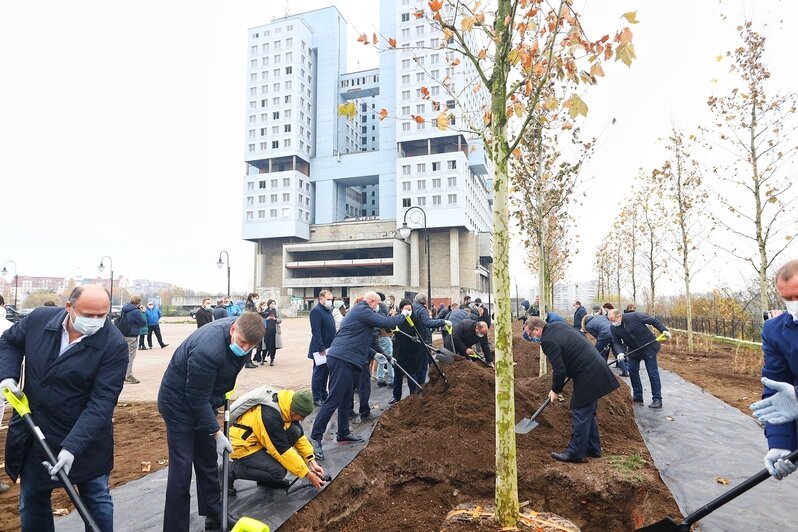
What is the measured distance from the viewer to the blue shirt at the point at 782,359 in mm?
2533

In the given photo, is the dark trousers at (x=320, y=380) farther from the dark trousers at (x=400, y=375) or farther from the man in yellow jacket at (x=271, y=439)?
the man in yellow jacket at (x=271, y=439)

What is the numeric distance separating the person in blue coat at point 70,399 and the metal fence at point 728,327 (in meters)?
18.0

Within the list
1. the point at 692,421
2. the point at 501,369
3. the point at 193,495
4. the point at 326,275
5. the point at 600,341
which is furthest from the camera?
the point at 326,275

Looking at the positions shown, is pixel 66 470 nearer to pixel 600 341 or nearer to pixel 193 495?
pixel 193 495

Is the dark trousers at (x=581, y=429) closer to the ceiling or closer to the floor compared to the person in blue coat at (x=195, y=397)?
closer to the floor

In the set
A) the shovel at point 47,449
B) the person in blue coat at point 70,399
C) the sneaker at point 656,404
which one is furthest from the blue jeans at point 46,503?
the sneaker at point 656,404

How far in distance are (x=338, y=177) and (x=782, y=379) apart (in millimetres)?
62760

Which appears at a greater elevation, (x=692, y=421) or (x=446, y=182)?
(x=446, y=182)

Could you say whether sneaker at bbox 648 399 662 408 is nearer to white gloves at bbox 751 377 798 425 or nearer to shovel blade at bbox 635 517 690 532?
shovel blade at bbox 635 517 690 532

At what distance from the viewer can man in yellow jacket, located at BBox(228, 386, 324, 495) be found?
379 centimetres

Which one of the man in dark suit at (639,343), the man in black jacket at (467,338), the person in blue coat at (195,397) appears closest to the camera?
the person in blue coat at (195,397)

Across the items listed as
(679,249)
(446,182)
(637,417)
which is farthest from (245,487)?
(446,182)

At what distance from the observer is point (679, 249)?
15.0 m

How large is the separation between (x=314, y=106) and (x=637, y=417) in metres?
66.6
